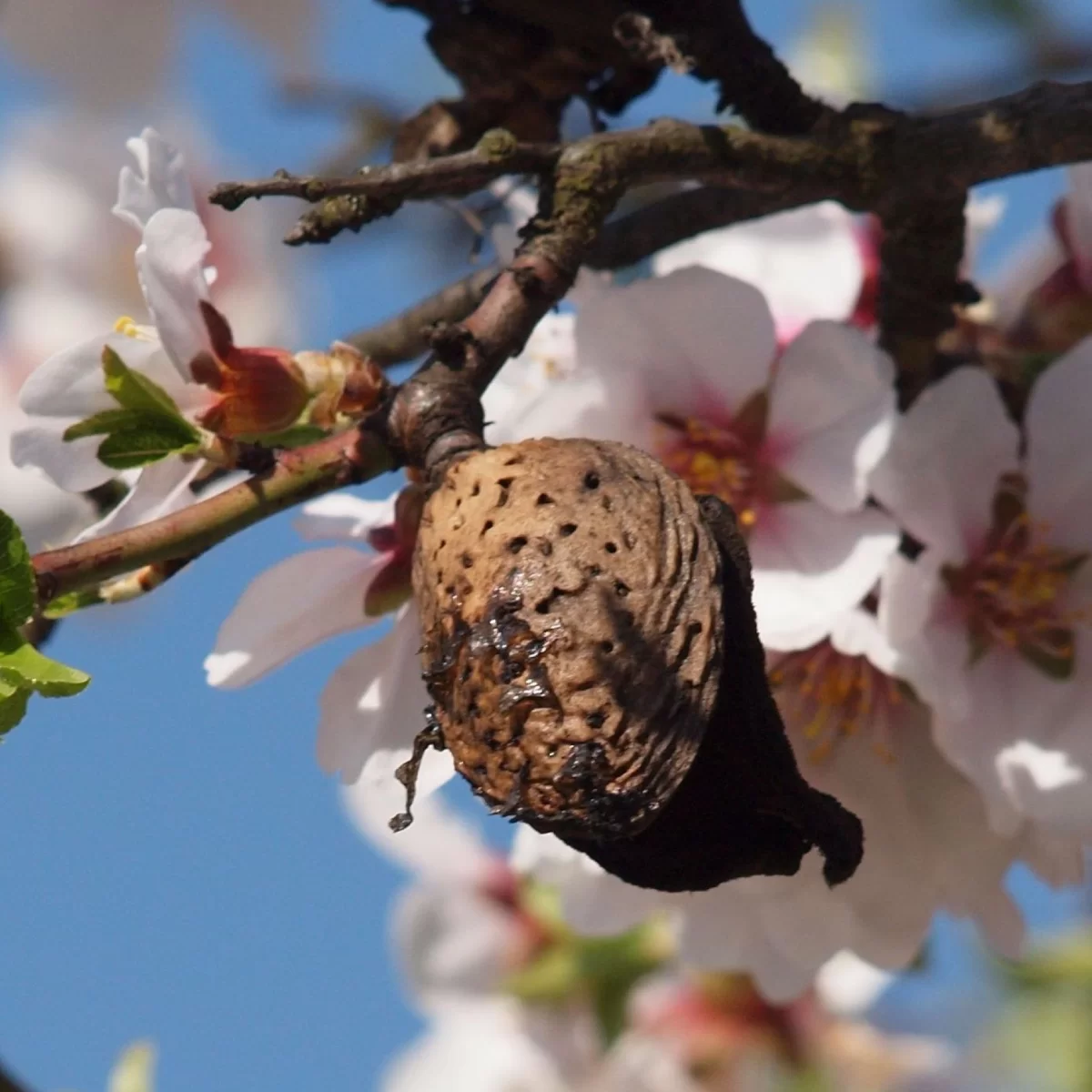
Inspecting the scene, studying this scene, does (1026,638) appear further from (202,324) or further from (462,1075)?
(462,1075)

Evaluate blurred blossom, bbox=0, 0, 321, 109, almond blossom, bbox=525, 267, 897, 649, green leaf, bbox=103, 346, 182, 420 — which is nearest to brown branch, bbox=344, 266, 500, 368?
almond blossom, bbox=525, 267, 897, 649

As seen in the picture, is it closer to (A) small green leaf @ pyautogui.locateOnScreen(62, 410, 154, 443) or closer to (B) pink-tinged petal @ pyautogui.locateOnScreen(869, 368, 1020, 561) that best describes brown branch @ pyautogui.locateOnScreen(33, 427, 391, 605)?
(A) small green leaf @ pyautogui.locateOnScreen(62, 410, 154, 443)

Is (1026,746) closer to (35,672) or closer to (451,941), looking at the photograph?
(35,672)

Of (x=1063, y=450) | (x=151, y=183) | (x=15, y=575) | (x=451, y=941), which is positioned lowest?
(x=451, y=941)

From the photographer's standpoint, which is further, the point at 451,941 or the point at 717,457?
the point at 451,941

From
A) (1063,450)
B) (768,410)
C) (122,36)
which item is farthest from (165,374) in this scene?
(122,36)

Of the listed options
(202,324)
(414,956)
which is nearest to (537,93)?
(202,324)

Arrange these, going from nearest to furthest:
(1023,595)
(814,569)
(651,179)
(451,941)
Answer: (651,179)
(814,569)
(1023,595)
(451,941)

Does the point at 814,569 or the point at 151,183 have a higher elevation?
the point at 151,183
